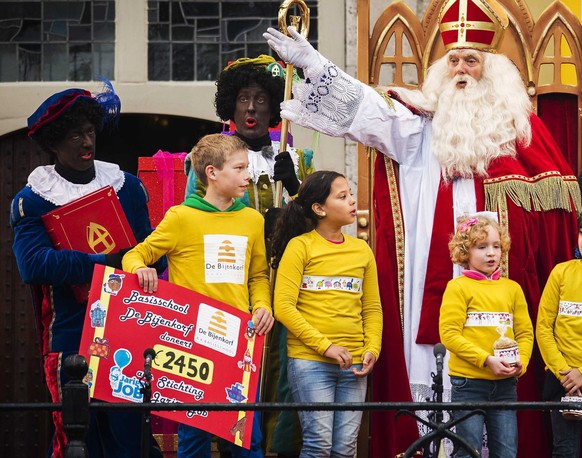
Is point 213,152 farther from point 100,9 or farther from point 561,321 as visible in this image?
point 100,9

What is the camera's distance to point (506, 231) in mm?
6570

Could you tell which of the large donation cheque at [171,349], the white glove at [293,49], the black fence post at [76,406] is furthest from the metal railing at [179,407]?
the white glove at [293,49]

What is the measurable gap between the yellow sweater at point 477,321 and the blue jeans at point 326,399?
1.36ft

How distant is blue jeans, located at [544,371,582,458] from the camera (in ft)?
21.2

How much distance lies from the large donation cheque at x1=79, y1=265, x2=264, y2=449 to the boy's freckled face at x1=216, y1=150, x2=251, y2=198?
54 centimetres

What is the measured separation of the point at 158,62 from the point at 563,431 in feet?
13.3

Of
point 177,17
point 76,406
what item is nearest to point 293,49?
point 76,406

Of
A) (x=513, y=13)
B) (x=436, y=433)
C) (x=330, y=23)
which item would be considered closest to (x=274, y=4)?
(x=330, y=23)

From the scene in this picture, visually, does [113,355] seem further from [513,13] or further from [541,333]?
[513,13]

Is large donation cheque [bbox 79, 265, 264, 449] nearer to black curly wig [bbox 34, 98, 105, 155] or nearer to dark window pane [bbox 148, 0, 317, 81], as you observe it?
black curly wig [bbox 34, 98, 105, 155]

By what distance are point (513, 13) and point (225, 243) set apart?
2.17 m

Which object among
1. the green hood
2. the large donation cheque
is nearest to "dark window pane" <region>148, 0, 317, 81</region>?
the green hood

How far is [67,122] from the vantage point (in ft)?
21.0

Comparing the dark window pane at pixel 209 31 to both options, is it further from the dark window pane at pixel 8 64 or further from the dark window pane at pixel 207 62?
the dark window pane at pixel 8 64
